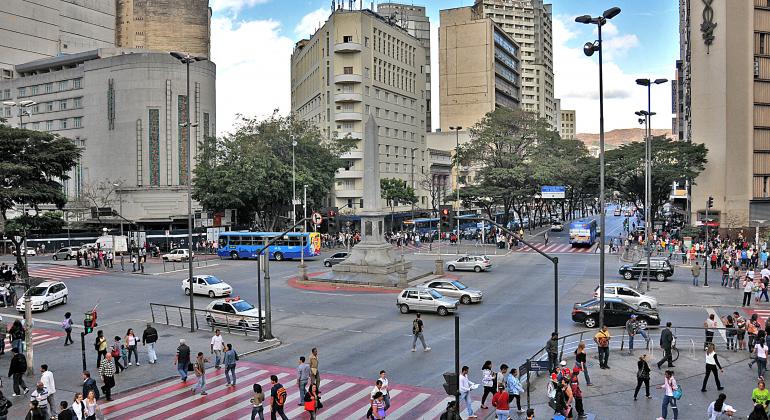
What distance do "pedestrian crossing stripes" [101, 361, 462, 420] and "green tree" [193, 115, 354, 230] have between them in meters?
45.5

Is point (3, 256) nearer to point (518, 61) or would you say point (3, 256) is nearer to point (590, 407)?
point (590, 407)

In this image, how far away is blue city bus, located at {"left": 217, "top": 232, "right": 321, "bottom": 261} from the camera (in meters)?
57.0

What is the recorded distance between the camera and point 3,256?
65.3 meters

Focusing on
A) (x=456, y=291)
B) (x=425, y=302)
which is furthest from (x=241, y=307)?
(x=456, y=291)

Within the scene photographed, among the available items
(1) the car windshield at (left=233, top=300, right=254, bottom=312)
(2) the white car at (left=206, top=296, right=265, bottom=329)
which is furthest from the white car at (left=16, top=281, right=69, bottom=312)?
(1) the car windshield at (left=233, top=300, right=254, bottom=312)

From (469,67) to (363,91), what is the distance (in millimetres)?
49497

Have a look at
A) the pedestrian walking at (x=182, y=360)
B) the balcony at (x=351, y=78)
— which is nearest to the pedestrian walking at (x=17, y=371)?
the pedestrian walking at (x=182, y=360)

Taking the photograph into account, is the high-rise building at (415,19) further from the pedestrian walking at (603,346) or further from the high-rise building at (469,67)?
the pedestrian walking at (603,346)

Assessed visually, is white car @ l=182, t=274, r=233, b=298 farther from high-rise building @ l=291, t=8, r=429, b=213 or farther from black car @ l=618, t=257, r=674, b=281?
high-rise building @ l=291, t=8, r=429, b=213

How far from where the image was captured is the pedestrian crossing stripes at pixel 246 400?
56.4 ft

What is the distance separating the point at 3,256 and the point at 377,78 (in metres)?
54.9

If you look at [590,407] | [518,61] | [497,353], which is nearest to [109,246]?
[497,353]

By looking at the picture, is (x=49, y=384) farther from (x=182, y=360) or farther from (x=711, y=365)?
(x=711, y=365)

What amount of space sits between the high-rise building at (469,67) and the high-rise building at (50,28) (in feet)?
221
